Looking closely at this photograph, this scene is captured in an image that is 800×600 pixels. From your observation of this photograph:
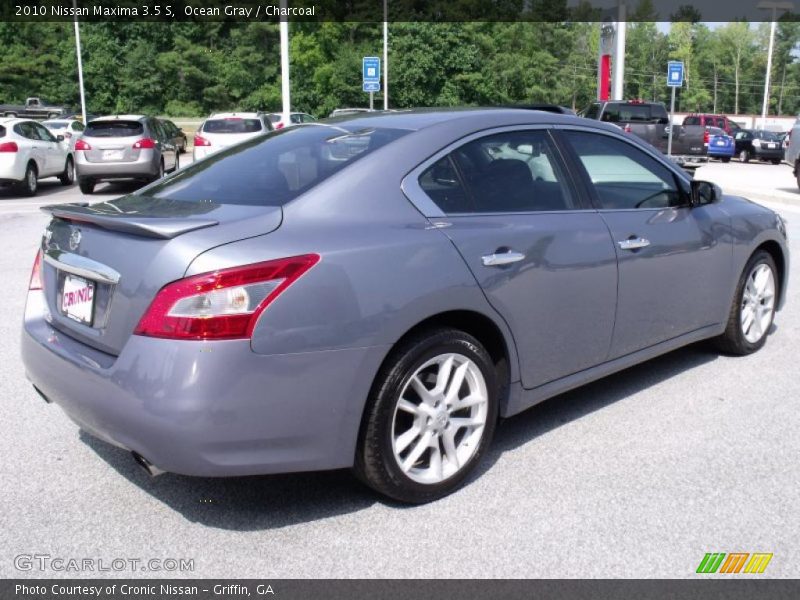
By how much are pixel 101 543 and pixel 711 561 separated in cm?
225

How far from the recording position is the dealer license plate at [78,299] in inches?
128

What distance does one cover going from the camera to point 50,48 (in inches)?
2729

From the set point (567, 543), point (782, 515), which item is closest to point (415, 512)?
point (567, 543)

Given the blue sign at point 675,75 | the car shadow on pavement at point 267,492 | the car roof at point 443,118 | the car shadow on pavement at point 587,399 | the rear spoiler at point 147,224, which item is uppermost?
the blue sign at point 675,75

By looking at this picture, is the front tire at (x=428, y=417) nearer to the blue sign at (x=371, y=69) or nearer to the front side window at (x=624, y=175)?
the front side window at (x=624, y=175)

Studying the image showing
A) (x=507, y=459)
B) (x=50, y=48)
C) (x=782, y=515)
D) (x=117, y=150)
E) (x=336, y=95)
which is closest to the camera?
(x=782, y=515)

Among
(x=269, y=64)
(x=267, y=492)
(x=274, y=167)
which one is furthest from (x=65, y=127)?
(x=269, y=64)

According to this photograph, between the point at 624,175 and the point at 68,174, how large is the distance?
716 inches

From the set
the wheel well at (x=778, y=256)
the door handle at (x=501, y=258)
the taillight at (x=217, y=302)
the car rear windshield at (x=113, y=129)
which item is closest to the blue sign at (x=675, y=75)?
the car rear windshield at (x=113, y=129)

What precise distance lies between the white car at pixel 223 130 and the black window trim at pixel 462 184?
16.4m

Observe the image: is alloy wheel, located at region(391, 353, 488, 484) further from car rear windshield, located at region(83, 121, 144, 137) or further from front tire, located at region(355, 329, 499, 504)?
car rear windshield, located at region(83, 121, 144, 137)

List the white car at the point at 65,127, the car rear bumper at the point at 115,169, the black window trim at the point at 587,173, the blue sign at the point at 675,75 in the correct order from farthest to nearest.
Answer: the white car at the point at 65,127 < the blue sign at the point at 675,75 < the car rear bumper at the point at 115,169 < the black window trim at the point at 587,173

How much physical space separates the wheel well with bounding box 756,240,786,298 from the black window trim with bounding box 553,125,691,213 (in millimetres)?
1016
